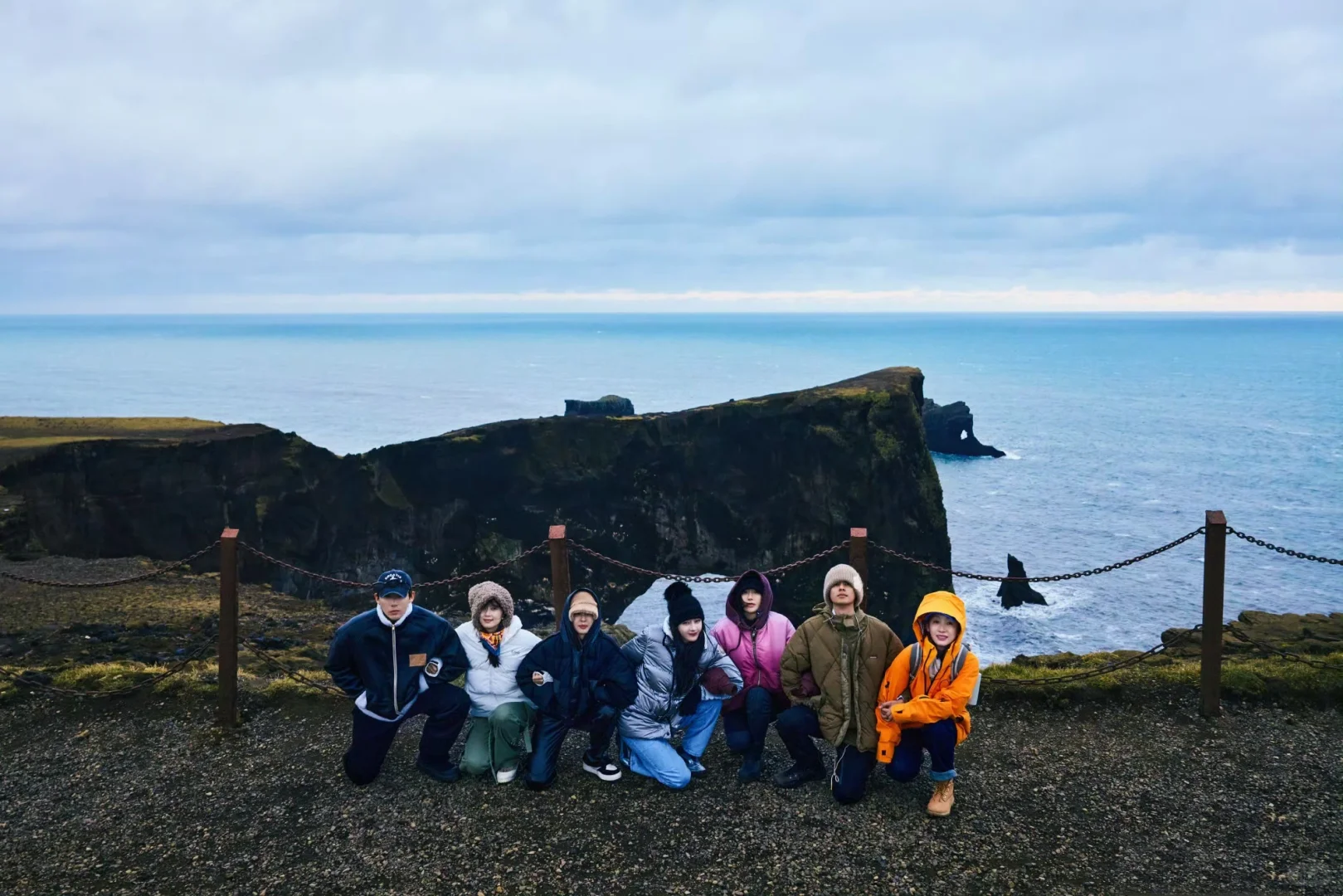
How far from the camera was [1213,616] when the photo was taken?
8461 mm

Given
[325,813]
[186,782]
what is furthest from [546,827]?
[186,782]

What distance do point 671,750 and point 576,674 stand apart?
1.02 m

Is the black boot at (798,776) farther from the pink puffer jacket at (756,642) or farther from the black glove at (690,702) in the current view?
the black glove at (690,702)

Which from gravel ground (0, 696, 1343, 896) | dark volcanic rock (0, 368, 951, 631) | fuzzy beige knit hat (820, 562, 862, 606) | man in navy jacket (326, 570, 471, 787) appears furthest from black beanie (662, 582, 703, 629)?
dark volcanic rock (0, 368, 951, 631)

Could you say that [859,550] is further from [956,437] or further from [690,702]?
[956,437]

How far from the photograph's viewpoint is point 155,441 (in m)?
33.0

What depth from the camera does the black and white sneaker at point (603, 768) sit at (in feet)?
24.7

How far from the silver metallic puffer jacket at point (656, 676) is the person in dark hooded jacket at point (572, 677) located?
0.33 feet

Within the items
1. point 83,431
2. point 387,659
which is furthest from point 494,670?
point 83,431

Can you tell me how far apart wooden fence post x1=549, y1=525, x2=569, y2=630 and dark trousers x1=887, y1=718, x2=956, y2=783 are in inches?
127

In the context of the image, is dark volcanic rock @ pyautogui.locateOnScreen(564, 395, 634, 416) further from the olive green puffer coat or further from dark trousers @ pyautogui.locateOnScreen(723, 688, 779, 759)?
the olive green puffer coat

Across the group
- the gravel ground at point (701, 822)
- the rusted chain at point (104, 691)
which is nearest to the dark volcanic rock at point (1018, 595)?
the gravel ground at point (701, 822)

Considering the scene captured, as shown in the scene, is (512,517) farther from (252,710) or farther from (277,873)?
(277,873)

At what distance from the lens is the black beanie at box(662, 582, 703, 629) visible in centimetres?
711
